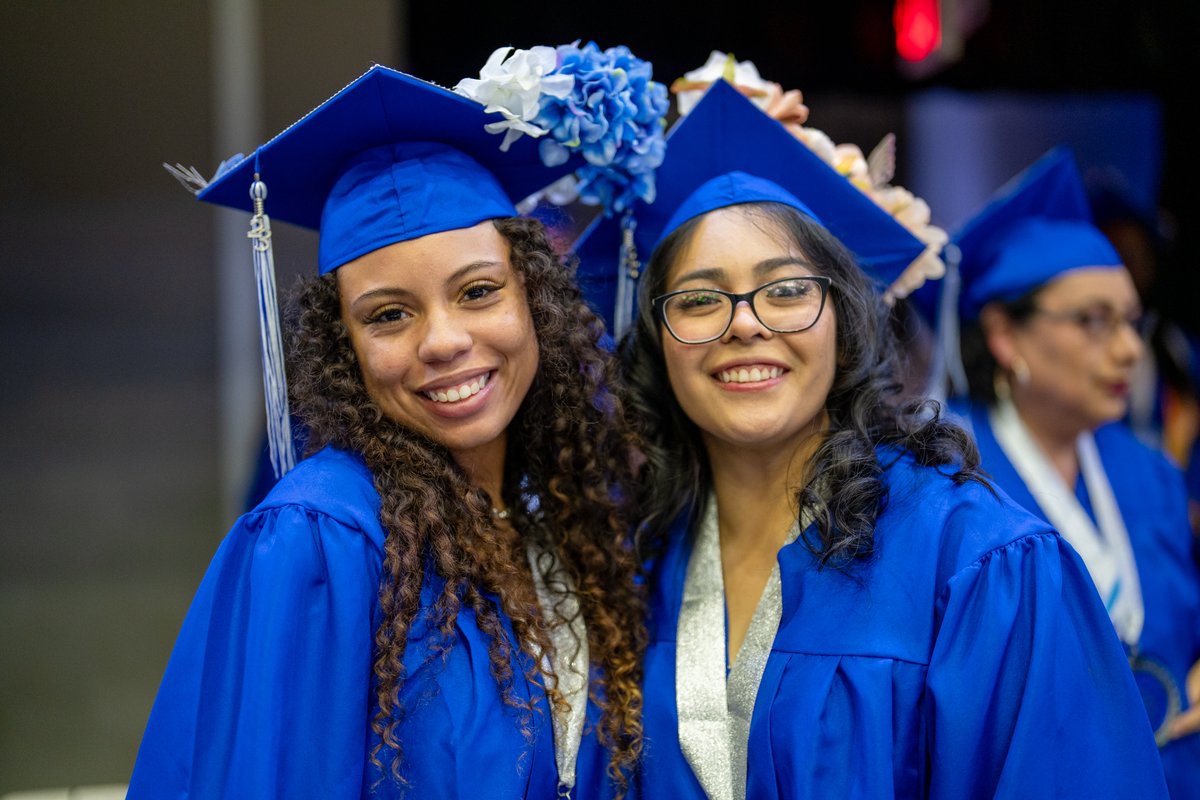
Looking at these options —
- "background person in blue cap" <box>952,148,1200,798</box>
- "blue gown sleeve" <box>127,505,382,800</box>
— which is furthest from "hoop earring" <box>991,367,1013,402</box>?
"blue gown sleeve" <box>127,505,382,800</box>

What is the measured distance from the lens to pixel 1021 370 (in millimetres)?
3195

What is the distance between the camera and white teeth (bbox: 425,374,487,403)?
1880 mm

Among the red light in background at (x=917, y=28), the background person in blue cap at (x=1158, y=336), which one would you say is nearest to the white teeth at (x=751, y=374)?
the background person in blue cap at (x=1158, y=336)

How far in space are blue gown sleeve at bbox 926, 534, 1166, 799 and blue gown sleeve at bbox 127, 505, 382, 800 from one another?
888 mm

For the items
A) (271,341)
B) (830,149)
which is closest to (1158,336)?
(830,149)

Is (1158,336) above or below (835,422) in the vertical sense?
above

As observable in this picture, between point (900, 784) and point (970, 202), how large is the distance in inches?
150

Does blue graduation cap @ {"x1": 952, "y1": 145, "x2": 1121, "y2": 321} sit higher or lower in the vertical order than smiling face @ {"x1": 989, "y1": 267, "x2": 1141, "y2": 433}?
higher

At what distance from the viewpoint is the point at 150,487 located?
15.1 ft

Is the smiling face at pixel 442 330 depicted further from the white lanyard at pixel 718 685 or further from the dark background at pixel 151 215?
the dark background at pixel 151 215

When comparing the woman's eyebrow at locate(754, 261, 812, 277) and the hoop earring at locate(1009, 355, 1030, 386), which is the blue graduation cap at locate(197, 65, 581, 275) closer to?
the woman's eyebrow at locate(754, 261, 812, 277)

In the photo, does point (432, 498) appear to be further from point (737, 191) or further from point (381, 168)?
point (737, 191)

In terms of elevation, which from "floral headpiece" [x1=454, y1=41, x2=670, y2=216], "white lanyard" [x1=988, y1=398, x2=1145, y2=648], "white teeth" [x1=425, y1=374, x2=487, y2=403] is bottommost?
"white lanyard" [x1=988, y1=398, x2=1145, y2=648]

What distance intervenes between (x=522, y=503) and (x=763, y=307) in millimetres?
594
